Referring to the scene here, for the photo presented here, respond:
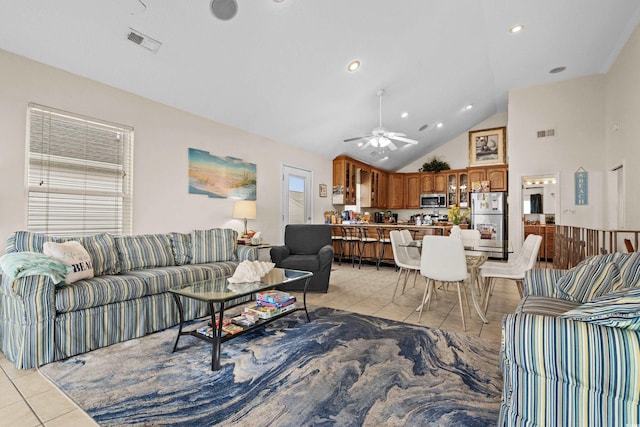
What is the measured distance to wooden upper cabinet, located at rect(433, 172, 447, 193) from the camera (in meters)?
8.96

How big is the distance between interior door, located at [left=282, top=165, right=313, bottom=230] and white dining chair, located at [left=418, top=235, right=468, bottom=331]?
3.49 m

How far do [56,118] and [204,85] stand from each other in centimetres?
159

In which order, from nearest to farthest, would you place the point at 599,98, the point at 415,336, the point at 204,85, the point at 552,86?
the point at 415,336 → the point at 204,85 → the point at 599,98 → the point at 552,86

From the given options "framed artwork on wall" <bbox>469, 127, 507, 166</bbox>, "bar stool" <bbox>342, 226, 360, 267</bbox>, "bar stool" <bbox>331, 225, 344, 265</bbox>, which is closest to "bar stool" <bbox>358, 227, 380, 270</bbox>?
"bar stool" <bbox>342, 226, 360, 267</bbox>

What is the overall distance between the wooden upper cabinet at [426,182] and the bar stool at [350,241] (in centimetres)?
354

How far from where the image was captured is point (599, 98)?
5.61 meters

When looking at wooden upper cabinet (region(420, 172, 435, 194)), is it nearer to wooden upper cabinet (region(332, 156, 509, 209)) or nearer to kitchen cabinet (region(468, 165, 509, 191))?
wooden upper cabinet (region(332, 156, 509, 209))

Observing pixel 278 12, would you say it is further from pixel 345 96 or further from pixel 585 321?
pixel 585 321

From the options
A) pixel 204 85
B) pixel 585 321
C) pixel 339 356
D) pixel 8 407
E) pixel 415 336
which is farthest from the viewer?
pixel 204 85

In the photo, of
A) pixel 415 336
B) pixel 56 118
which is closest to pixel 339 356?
pixel 415 336

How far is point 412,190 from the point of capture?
9531 millimetres

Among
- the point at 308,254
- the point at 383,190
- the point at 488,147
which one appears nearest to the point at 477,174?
the point at 488,147

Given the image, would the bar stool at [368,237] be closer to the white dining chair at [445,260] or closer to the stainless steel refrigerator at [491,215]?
the stainless steel refrigerator at [491,215]

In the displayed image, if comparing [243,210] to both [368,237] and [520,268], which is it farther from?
[520,268]
